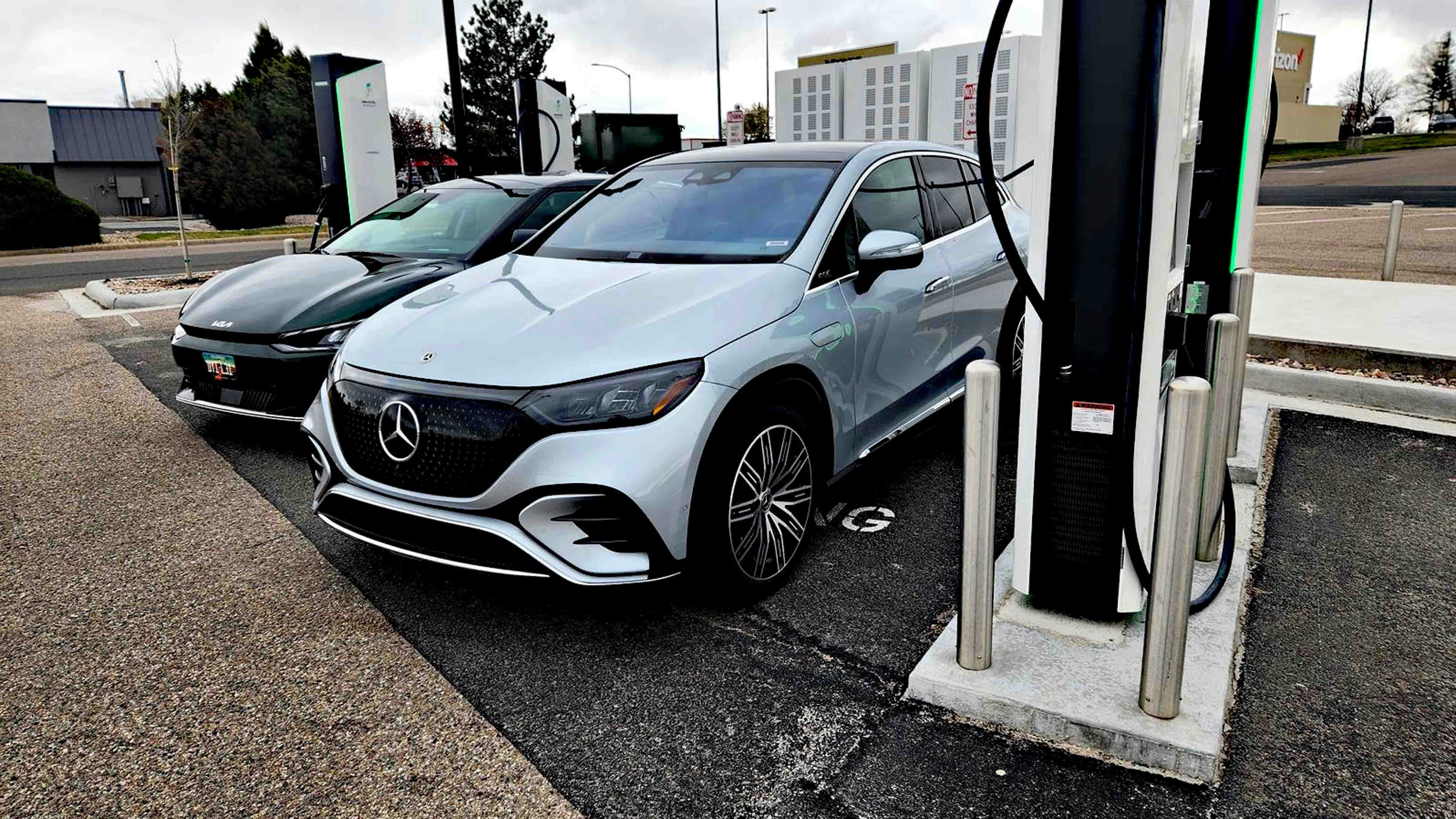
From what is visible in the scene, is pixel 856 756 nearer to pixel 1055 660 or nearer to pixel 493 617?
pixel 1055 660

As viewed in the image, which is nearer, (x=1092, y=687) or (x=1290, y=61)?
(x=1092, y=687)

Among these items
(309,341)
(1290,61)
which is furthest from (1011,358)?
(1290,61)

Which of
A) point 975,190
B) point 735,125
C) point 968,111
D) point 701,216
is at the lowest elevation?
point 701,216

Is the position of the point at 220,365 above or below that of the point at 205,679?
above

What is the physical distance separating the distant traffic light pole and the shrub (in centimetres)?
1386

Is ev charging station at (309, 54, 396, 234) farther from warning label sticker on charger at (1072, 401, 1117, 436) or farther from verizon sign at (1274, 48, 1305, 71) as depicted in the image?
verizon sign at (1274, 48, 1305, 71)

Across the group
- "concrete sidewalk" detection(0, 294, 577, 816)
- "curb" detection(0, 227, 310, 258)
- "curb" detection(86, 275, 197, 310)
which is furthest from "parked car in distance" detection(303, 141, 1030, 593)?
"curb" detection(0, 227, 310, 258)

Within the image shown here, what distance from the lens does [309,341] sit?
525 cm

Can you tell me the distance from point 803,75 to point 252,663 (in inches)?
887

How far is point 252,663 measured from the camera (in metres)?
3.15

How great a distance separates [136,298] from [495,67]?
144 feet

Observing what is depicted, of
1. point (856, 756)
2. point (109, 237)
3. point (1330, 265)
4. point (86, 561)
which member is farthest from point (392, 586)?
point (109, 237)

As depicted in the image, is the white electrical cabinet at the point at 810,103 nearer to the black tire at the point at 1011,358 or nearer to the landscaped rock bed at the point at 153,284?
the landscaped rock bed at the point at 153,284

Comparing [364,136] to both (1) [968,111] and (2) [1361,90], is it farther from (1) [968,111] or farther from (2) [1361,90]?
(2) [1361,90]
